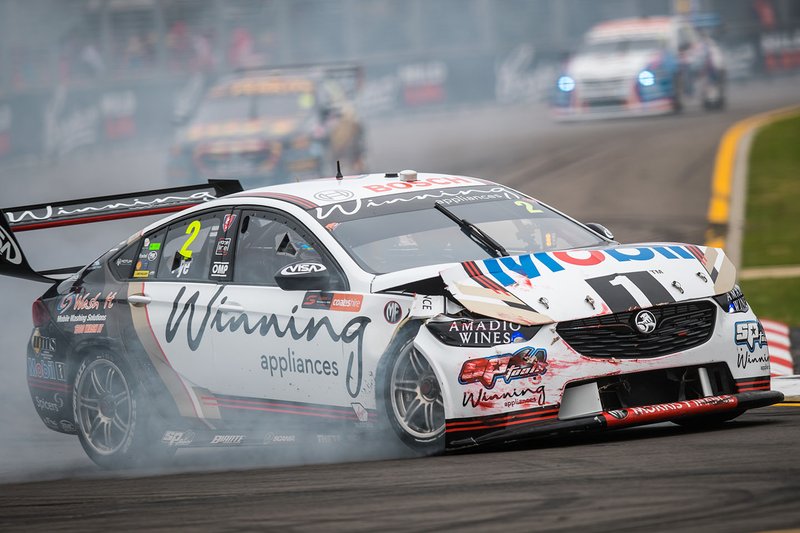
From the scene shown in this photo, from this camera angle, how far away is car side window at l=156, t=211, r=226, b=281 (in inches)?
309

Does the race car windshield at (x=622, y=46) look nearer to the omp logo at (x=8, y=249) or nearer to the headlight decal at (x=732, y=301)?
the omp logo at (x=8, y=249)

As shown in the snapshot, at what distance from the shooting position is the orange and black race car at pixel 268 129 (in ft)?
70.2

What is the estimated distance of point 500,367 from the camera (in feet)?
21.0

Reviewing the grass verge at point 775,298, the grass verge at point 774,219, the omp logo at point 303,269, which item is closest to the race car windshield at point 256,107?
the grass verge at point 774,219

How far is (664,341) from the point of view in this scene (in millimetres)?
6660

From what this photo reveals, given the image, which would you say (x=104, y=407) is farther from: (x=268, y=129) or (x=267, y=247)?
(x=268, y=129)

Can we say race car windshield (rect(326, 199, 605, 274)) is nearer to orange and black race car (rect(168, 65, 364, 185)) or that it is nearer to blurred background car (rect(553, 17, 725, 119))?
orange and black race car (rect(168, 65, 364, 185))

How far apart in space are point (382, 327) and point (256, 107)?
51.5ft

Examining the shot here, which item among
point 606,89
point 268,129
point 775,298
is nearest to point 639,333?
point 775,298

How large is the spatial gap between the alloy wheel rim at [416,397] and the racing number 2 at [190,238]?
5.88 ft

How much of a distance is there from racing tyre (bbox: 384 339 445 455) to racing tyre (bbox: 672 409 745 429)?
123 centimetres

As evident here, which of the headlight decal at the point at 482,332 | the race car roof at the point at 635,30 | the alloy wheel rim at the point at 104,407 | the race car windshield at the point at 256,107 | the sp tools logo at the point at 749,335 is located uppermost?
the headlight decal at the point at 482,332

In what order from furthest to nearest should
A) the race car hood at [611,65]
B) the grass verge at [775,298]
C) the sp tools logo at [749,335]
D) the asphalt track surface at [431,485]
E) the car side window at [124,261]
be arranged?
the race car hood at [611,65], the grass verge at [775,298], the car side window at [124,261], the sp tools logo at [749,335], the asphalt track surface at [431,485]

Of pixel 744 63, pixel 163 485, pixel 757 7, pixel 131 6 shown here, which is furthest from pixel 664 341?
pixel 757 7
